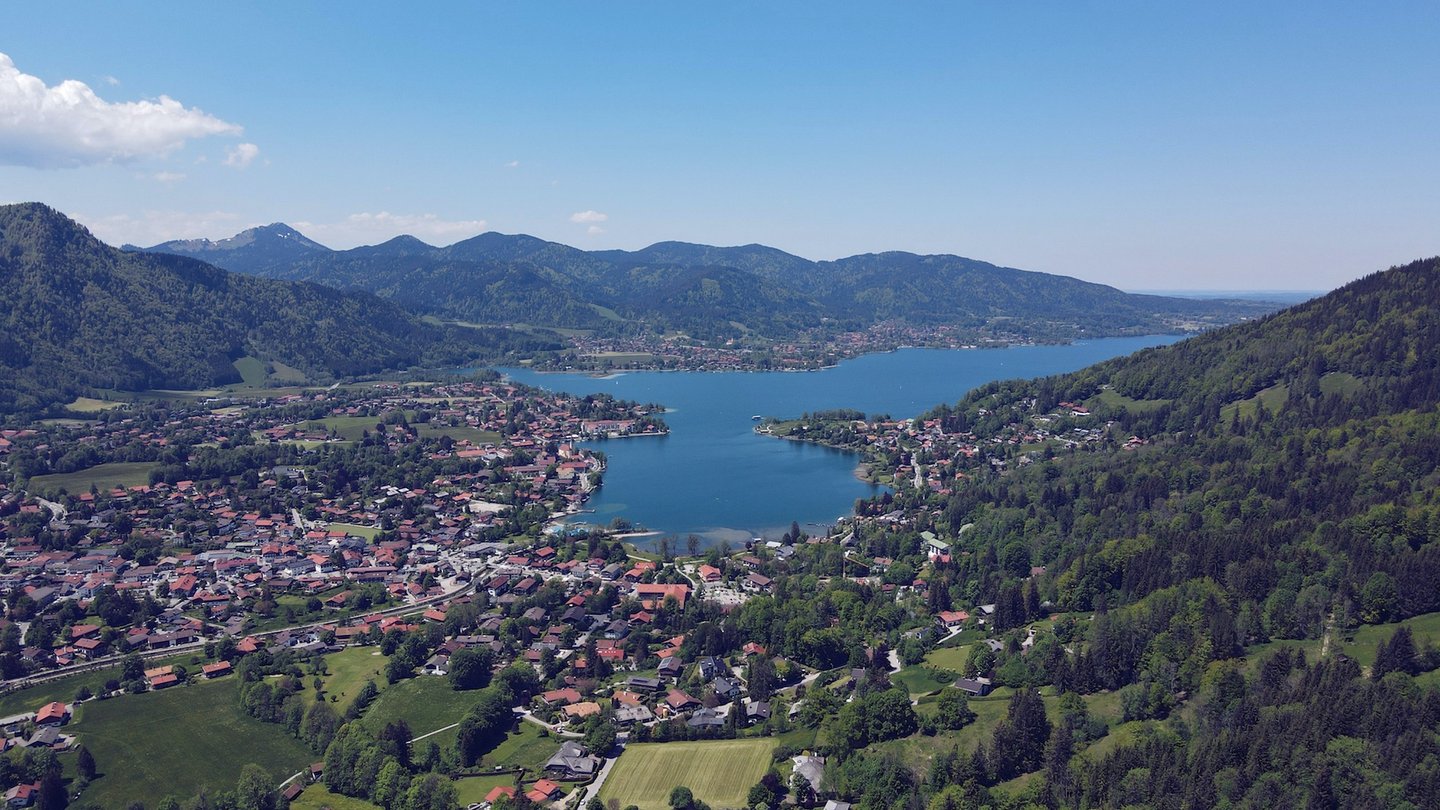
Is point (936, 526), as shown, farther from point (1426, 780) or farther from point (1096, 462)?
point (1426, 780)

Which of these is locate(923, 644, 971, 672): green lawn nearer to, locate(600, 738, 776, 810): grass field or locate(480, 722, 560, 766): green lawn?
locate(600, 738, 776, 810): grass field

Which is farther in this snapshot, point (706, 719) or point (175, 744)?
point (175, 744)

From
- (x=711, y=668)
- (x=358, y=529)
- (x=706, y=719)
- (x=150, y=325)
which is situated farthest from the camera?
(x=150, y=325)

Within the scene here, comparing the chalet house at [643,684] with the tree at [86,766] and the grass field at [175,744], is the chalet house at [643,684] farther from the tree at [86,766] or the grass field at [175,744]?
the tree at [86,766]

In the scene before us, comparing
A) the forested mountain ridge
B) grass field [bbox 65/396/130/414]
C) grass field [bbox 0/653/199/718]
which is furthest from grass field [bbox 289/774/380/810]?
grass field [bbox 65/396/130/414]


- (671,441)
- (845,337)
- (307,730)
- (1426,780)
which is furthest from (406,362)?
(1426,780)

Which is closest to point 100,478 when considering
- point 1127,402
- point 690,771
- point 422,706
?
point 422,706

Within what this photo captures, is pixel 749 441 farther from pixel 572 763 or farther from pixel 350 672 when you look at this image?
pixel 572 763
